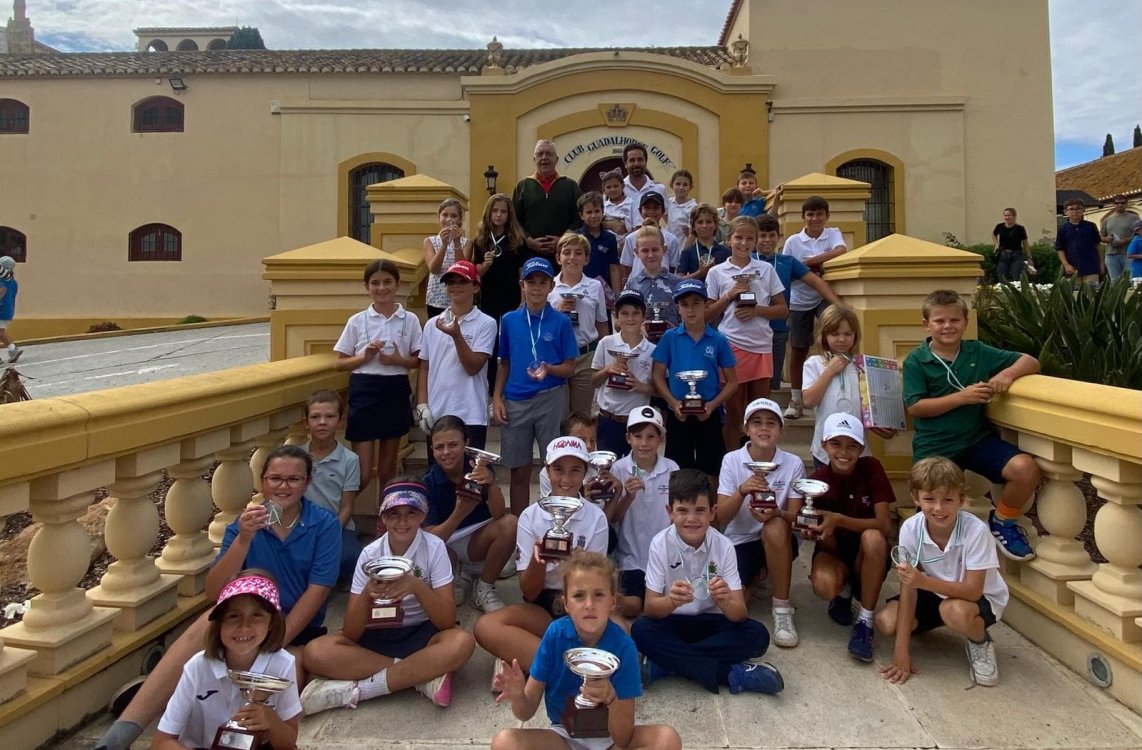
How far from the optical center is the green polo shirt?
3.98 metres

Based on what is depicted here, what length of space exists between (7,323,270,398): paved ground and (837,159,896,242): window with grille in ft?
45.1

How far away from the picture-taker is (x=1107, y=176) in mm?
29453

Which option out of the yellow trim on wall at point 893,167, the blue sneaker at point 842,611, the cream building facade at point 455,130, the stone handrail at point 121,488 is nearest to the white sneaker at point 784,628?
the blue sneaker at point 842,611

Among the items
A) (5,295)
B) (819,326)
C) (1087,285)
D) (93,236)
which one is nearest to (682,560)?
(819,326)

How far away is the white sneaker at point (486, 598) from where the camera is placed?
153 inches

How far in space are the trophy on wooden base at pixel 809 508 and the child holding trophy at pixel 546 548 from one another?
3.07 ft

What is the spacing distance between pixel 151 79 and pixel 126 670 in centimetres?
2132

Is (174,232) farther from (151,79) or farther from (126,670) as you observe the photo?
(126,670)

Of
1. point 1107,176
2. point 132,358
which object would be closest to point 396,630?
point 132,358

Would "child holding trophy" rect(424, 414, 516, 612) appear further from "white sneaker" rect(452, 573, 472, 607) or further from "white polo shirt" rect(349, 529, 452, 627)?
"white polo shirt" rect(349, 529, 452, 627)

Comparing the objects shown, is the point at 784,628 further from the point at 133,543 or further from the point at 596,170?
the point at 596,170

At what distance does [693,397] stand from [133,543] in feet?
9.49

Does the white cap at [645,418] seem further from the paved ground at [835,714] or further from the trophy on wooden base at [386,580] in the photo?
the trophy on wooden base at [386,580]

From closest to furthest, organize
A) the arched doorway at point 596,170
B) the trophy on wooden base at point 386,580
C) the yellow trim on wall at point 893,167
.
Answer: the trophy on wooden base at point 386,580 < the yellow trim on wall at point 893,167 < the arched doorway at point 596,170
